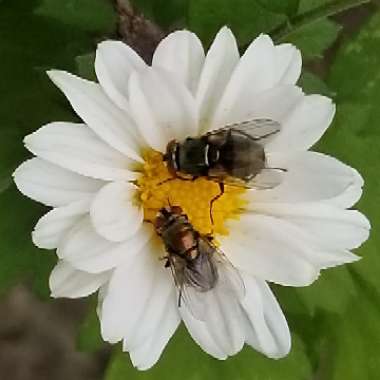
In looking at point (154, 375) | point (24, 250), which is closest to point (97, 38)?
point (24, 250)

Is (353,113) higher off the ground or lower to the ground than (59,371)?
higher

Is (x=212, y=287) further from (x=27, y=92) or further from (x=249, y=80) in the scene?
(x=27, y=92)

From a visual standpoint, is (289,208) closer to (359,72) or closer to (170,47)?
(170,47)

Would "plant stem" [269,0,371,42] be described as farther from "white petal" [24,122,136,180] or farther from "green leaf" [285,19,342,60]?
"white petal" [24,122,136,180]

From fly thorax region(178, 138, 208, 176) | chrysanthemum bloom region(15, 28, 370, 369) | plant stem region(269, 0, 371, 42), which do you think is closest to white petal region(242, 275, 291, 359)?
chrysanthemum bloom region(15, 28, 370, 369)

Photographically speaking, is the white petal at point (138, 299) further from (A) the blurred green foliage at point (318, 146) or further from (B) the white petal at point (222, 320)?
(A) the blurred green foliage at point (318, 146)

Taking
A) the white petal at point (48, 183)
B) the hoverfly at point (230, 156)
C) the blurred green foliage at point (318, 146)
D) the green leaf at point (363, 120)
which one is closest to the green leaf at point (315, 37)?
the blurred green foliage at point (318, 146)

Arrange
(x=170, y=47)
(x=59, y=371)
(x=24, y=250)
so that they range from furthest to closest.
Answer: (x=59, y=371)
(x=24, y=250)
(x=170, y=47)
